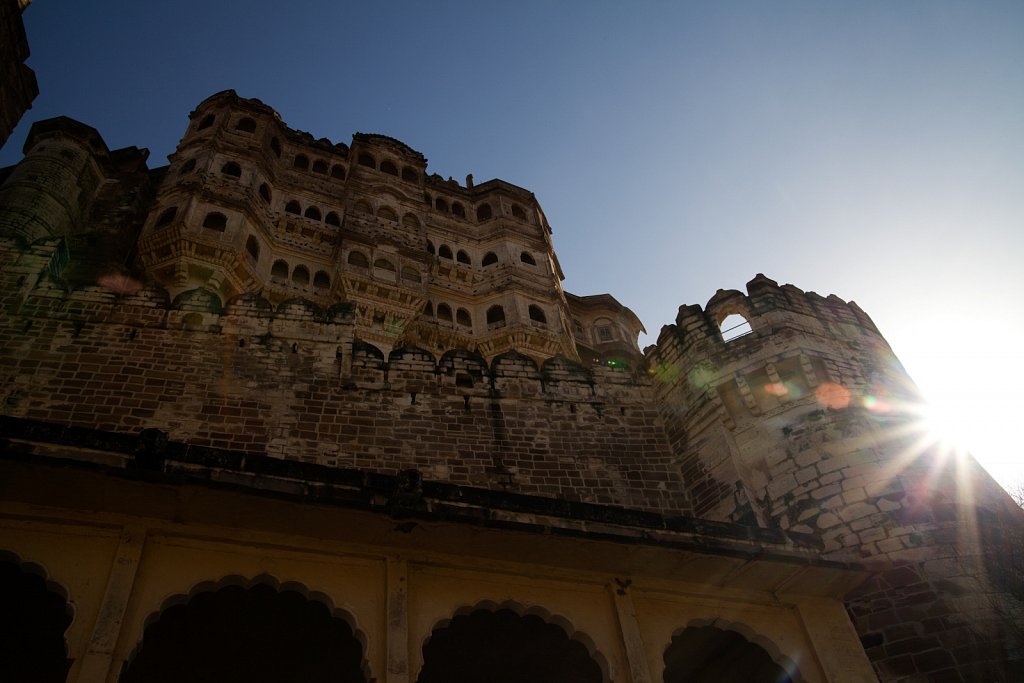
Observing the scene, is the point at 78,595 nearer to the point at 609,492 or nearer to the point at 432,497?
the point at 432,497

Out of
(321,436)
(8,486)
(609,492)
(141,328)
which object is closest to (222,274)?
(141,328)

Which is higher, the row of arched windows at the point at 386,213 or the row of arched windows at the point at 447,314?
the row of arched windows at the point at 386,213

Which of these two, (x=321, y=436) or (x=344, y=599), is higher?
(x=321, y=436)

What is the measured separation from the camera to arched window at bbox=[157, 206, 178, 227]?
23458mm

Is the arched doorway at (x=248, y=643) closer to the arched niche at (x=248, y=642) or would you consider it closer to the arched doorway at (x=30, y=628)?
the arched niche at (x=248, y=642)

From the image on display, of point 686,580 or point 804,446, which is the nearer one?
point 686,580

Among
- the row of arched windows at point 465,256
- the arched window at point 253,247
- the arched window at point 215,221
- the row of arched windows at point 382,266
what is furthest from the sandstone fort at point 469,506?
the row of arched windows at point 465,256

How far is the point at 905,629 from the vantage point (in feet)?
23.7

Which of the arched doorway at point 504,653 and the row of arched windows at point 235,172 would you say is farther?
the row of arched windows at point 235,172

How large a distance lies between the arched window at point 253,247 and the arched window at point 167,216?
2319mm

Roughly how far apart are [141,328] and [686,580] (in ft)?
25.9

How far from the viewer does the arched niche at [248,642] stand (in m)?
6.96

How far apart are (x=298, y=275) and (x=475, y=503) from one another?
72.9 feet

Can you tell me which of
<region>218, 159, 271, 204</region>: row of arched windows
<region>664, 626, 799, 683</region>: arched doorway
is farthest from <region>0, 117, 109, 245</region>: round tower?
<region>664, 626, 799, 683</region>: arched doorway
